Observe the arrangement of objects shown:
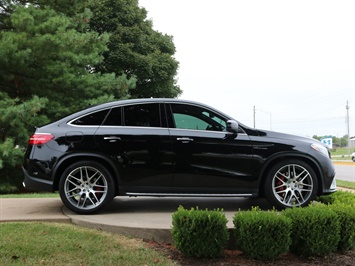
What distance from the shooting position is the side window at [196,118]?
550cm

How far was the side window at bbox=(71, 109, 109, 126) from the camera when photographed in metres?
5.38

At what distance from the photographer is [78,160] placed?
5.25m

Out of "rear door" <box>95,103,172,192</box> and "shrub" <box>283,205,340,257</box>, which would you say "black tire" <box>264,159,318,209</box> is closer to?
"shrub" <box>283,205,340,257</box>

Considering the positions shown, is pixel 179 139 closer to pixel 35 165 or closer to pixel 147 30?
pixel 35 165

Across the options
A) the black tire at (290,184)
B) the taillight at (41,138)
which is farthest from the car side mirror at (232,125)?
the taillight at (41,138)

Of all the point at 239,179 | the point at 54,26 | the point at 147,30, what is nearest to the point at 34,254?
the point at 239,179

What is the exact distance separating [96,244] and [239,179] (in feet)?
7.28

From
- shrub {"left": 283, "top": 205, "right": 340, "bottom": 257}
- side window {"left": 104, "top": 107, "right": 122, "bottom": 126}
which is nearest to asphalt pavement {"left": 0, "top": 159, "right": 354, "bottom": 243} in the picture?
shrub {"left": 283, "top": 205, "right": 340, "bottom": 257}

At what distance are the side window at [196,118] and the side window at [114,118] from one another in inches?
30.9

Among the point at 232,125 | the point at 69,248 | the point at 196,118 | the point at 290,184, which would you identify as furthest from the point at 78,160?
the point at 290,184

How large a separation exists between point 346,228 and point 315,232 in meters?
0.51

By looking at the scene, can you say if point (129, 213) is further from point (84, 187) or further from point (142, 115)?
point (142, 115)

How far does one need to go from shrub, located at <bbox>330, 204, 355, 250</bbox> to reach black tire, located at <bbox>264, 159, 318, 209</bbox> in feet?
3.32

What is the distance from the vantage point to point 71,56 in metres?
13.8
